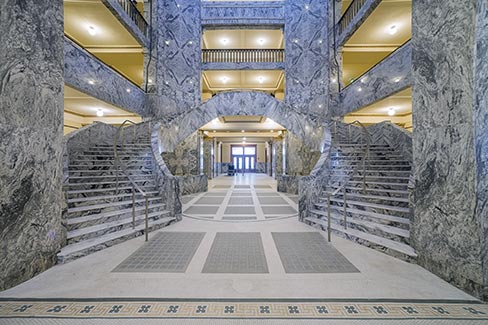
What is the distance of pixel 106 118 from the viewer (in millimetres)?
11750

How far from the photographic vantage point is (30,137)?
299cm

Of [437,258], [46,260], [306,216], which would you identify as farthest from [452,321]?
[46,260]

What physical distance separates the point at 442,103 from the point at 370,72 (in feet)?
21.2

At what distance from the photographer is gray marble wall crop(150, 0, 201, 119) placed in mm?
11453

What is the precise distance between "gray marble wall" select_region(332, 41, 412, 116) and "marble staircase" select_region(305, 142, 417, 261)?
2.23 meters

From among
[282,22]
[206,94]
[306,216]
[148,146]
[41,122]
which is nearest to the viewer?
[41,122]

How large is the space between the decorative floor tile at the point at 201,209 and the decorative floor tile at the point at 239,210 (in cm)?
42

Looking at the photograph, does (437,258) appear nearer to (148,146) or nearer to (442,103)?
(442,103)

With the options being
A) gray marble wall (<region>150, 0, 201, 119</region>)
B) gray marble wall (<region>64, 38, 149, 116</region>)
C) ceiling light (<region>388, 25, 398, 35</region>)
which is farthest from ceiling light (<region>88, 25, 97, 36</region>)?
ceiling light (<region>388, 25, 398, 35</region>)

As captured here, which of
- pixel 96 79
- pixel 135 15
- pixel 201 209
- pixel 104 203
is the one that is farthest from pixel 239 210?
pixel 135 15

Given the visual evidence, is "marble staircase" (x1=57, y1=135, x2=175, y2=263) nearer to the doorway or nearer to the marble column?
the marble column

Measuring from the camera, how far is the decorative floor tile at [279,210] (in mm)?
6648

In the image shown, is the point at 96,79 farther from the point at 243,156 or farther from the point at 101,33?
the point at 243,156

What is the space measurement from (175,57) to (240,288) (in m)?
12.3
